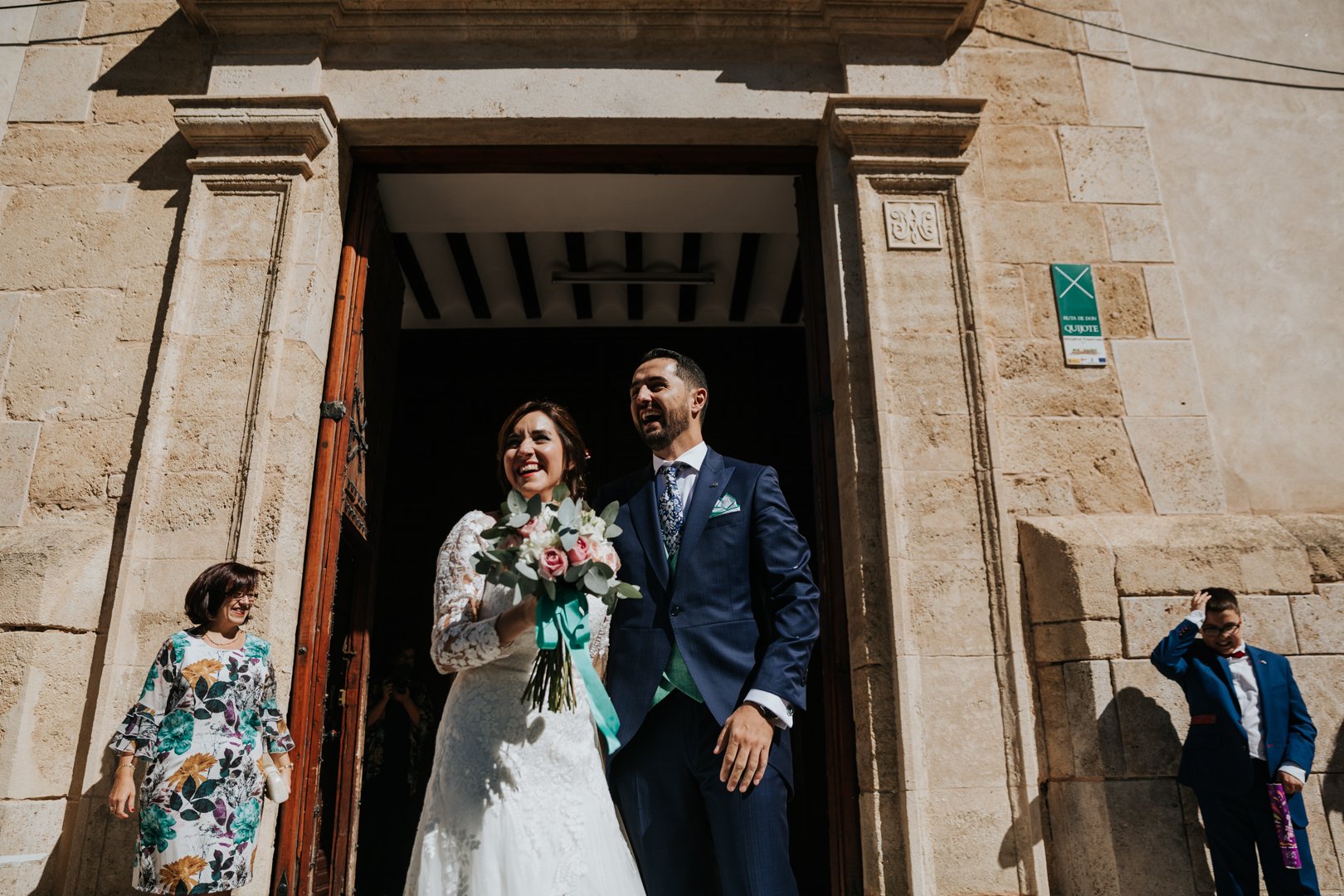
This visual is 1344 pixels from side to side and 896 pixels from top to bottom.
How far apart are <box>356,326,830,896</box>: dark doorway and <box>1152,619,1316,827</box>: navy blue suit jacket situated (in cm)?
409

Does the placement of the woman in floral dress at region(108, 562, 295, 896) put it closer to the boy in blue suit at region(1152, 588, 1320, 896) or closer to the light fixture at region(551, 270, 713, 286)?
the boy in blue suit at region(1152, 588, 1320, 896)

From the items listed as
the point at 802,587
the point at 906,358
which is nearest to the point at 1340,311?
the point at 906,358

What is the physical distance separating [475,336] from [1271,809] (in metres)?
6.53

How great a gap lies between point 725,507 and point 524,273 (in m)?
4.62

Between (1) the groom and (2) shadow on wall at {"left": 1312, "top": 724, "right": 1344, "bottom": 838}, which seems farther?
(2) shadow on wall at {"left": 1312, "top": 724, "right": 1344, "bottom": 838}

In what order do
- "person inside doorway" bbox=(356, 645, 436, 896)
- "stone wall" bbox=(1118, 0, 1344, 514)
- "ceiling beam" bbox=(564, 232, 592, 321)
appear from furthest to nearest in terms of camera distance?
"ceiling beam" bbox=(564, 232, 592, 321) < "person inside doorway" bbox=(356, 645, 436, 896) < "stone wall" bbox=(1118, 0, 1344, 514)

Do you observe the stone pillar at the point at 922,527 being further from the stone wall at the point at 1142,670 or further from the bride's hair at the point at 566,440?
the bride's hair at the point at 566,440

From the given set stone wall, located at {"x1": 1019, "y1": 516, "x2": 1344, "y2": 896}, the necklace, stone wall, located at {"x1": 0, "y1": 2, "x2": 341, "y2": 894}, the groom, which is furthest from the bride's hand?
stone wall, located at {"x1": 1019, "y1": 516, "x2": 1344, "y2": 896}

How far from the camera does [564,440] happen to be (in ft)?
9.20

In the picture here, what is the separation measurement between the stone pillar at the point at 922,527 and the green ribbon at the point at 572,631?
148cm

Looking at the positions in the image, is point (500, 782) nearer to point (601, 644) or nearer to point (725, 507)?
point (601, 644)

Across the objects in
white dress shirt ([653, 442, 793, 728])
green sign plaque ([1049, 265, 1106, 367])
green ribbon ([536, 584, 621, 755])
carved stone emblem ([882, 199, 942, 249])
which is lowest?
green ribbon ([536, 584, 621, 755])

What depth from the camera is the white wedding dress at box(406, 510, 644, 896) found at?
89.4 inches

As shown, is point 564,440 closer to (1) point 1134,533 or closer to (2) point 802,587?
(2) point 802,587
